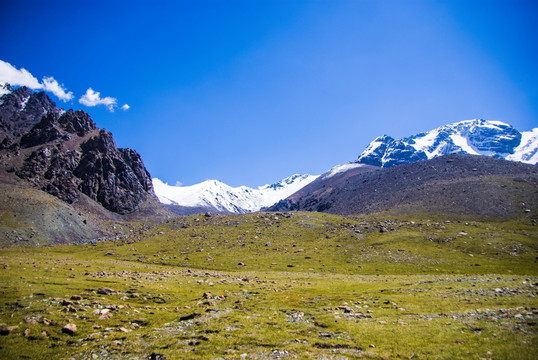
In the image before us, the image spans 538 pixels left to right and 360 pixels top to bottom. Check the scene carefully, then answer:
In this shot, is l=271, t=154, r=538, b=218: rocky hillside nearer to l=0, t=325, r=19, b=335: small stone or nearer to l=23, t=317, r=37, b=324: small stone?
l=23, t=317, r=37, b=324: small stone

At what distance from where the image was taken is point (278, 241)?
90375 mm

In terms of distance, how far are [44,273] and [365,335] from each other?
1696 inches

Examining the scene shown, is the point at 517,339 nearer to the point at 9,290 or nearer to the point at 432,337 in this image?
the point at 432,337

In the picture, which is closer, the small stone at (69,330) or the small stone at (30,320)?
the small stone at (69,330)

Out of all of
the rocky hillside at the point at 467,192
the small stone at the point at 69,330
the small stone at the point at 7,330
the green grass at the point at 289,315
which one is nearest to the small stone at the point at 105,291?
the green grass at the point at 289,315

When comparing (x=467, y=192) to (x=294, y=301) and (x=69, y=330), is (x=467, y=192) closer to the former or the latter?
(x=294, y=301)

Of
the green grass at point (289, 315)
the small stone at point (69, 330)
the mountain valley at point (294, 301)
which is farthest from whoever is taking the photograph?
the small stone at point (69, 330)

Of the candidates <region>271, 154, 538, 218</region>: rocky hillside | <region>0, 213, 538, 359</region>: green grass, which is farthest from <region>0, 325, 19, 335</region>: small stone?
<region>271, 154, 538, 218</region>: rocky hillside

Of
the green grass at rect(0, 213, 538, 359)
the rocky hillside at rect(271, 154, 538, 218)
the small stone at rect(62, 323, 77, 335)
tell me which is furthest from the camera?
the rocky hillside at rect(271, 154, 538, 218)

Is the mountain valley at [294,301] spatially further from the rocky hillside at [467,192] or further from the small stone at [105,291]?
the rocky hillside at [467,192]

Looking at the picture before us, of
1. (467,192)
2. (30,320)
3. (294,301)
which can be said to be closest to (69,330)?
(30,320)

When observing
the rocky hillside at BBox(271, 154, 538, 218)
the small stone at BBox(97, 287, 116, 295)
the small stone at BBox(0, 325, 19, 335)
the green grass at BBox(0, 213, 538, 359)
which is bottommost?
the green grass at BBox(0, 213, 538, 359)

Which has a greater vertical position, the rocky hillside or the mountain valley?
the rocky hillside

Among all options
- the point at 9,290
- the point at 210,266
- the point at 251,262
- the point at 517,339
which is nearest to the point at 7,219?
the point at 210,266
